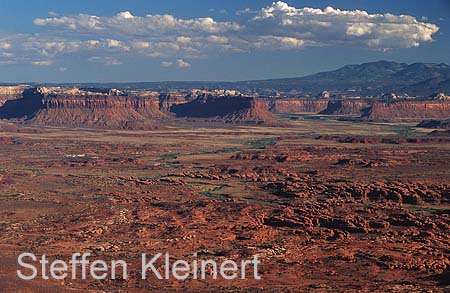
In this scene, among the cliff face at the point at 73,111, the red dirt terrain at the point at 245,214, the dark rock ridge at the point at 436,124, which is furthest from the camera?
the cliff face at the point at 73,111

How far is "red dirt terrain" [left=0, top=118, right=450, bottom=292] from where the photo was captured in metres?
35.7

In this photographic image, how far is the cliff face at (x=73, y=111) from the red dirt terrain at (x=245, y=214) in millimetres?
74200

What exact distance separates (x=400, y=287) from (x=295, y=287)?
204 inches

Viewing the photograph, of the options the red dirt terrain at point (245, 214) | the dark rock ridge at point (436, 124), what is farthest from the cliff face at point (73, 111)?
the red dirt terrain at point (245, 214)

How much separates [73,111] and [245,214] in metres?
145

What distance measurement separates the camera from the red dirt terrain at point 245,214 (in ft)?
117

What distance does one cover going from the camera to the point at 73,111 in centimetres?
19000

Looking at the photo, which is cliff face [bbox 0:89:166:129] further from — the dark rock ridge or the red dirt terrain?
the red dirt terrain

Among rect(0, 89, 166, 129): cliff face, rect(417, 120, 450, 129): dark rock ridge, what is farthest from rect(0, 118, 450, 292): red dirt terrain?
rect(0, 89, 166, 129): cliff face

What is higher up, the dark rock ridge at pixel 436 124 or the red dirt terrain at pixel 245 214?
the dark rock ridge at pixel 436 124

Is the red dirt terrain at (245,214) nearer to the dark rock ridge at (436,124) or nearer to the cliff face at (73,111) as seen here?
the dark rock ridge at (436,124)

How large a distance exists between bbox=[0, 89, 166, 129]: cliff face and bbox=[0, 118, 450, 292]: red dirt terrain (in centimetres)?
7420

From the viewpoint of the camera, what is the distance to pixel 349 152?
106938 millimetres

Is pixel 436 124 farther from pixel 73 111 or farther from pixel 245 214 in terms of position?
pixel 245 214
